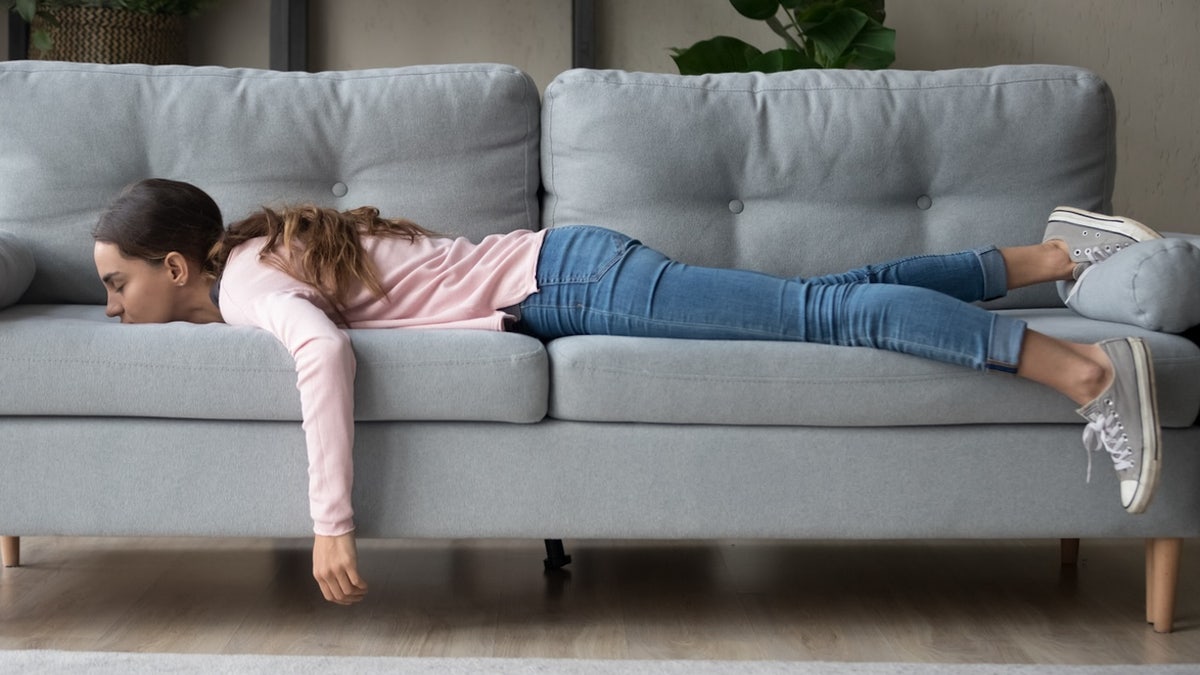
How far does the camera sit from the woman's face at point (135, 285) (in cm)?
183

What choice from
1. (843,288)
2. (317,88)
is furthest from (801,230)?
(317,88)

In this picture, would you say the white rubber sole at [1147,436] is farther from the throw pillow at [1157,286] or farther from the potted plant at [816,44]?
the potted plant at [816,44]

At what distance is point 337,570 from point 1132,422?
1.07 m

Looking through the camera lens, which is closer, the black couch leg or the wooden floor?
the wooden floor

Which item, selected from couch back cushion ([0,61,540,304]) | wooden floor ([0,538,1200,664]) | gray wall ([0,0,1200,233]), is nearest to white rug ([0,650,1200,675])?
wooden floor ([0,538,1200,664])

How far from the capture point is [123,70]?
7.36ft

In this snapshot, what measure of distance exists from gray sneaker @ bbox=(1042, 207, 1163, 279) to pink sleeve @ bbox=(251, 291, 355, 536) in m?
1.19

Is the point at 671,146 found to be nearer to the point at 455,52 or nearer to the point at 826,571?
the point at 826,571

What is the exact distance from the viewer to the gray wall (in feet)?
12.4

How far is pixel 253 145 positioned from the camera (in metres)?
2.21

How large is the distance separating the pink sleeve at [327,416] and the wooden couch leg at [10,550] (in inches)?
31.1

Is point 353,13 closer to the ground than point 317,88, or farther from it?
farther from it

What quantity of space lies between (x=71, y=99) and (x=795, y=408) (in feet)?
4.74

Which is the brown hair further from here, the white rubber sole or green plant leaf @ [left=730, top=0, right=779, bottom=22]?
green plant leaf @ [left=730, top=0, right=779, bottom=22]
